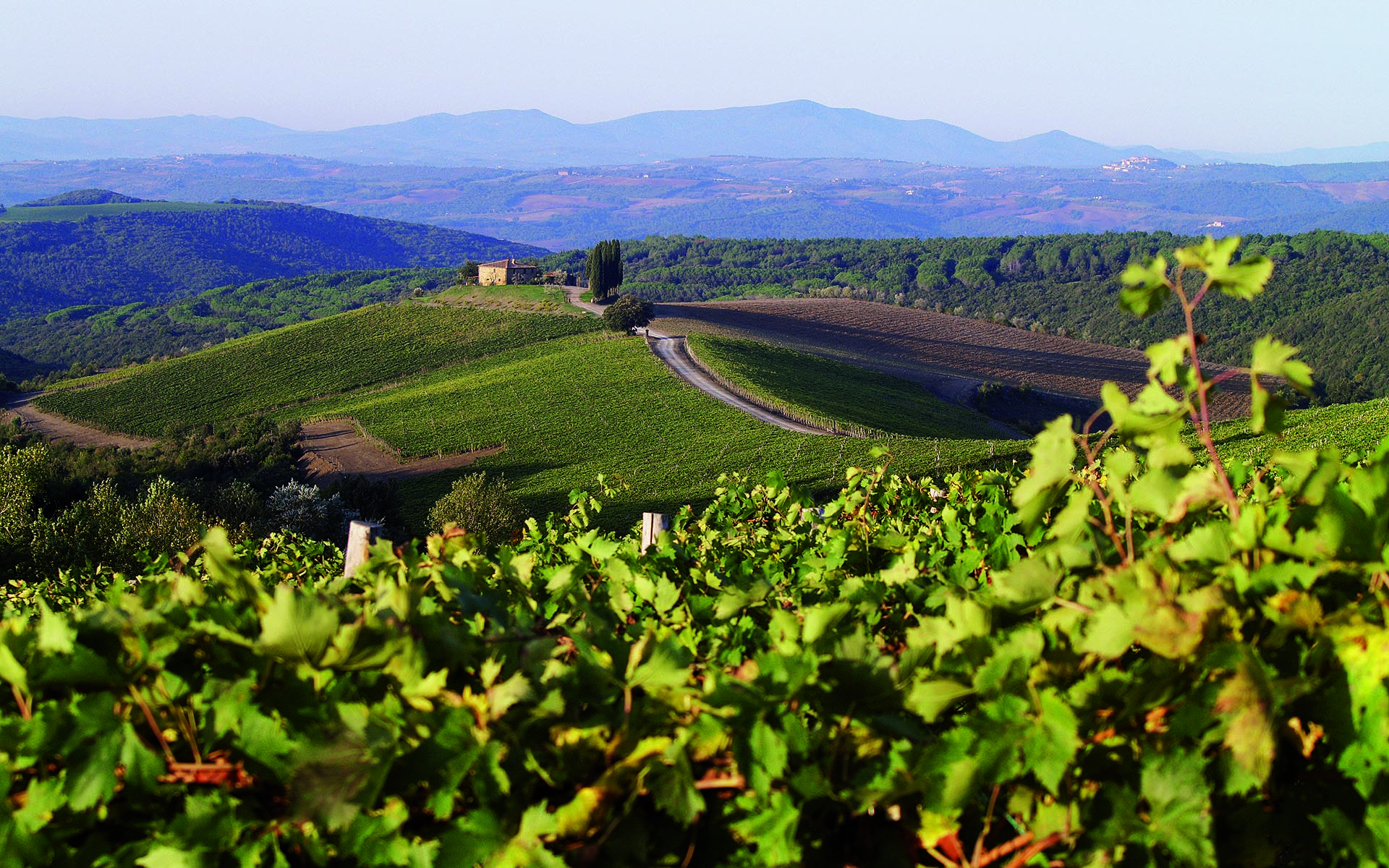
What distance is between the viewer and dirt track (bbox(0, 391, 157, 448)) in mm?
51344

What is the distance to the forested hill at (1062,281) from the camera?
101562 millimetres

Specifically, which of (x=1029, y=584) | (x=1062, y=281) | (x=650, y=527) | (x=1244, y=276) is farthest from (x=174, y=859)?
(x=1062, y=281)

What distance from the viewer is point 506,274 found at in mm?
90250

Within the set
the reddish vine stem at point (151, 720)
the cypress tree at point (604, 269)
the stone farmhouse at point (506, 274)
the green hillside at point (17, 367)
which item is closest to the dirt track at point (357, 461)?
the cypress tree at point (604, 269)

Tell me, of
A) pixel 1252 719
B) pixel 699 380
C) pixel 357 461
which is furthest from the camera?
pixel 699 380

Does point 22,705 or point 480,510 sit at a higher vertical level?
point 22,705

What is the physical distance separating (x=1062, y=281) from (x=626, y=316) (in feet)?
363

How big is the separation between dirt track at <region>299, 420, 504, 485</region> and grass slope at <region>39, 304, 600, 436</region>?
13.3 m

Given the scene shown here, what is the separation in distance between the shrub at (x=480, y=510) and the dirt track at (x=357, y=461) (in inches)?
508

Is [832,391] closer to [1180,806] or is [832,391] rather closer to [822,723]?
[822,723]

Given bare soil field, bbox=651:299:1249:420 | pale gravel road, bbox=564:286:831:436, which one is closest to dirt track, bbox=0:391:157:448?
pale gravel road, bbox=564:286:831:436

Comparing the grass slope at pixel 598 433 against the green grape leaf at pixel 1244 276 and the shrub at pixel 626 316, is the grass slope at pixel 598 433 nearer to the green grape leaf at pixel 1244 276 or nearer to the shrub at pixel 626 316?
the shrub at pixel 626 316

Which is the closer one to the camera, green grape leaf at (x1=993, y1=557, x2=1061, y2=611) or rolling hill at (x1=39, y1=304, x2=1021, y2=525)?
green grape leaf at (x1=993, y1=557, x2=1061, y2=611)

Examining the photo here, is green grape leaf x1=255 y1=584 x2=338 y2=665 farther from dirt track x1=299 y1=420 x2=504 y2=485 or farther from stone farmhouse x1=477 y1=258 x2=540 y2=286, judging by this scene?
stone farmhouse x1=477 y1=258 x2=540 y2=286
